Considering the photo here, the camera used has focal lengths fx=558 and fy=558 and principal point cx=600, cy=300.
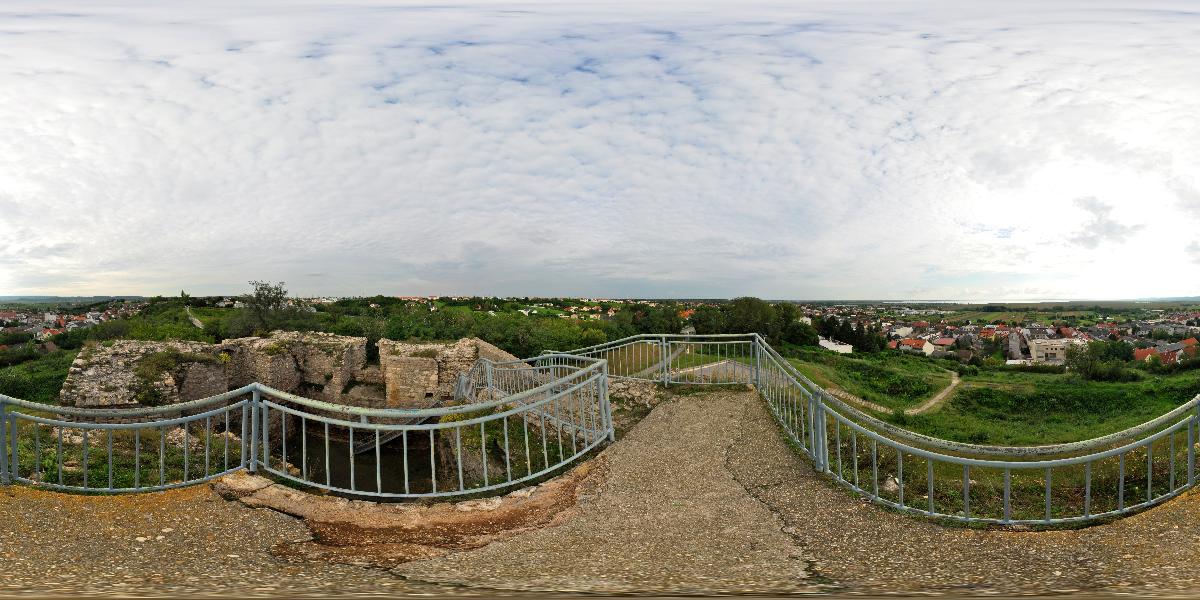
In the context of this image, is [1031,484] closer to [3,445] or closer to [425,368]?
[3,445]

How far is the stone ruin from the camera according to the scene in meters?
13.9

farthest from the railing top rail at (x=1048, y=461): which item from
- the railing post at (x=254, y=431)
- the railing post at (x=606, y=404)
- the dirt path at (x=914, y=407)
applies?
the dirt path at (x=914, y=407)

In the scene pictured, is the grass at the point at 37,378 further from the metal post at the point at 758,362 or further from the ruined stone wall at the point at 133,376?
the metal post at the point at 758,362

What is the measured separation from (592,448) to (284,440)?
3.49 metres

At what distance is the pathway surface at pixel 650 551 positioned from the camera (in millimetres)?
3738

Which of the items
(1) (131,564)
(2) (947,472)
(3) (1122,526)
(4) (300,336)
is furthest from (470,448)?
(4) (300,336)

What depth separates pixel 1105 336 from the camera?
35.7 meters

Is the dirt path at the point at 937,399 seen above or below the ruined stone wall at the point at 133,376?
below

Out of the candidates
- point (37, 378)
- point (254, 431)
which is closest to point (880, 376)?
point (254, 431)

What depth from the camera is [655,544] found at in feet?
15.1

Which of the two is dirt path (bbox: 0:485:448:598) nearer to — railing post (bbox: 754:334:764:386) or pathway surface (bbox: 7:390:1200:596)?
pathway surface (bbox: 7:390:1200:596)

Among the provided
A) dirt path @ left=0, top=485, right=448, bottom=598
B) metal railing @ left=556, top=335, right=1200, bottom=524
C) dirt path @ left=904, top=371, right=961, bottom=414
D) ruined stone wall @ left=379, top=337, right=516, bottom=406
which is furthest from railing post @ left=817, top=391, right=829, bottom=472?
dirt path @ left=904, top=371, right=961, bottom=414

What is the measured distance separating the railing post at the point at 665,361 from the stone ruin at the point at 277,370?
444 inches

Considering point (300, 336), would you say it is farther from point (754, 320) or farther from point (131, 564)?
point (754, 320)
